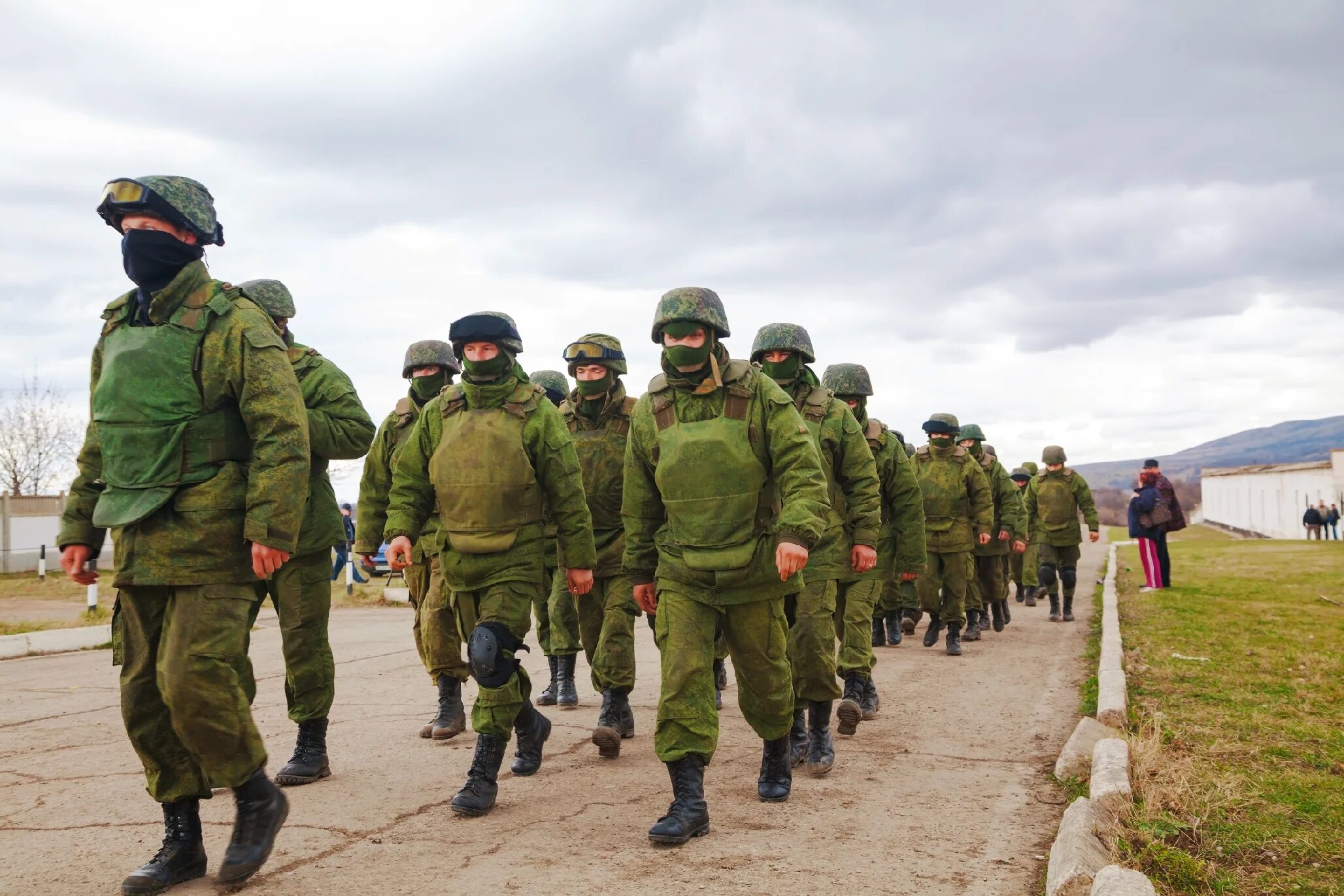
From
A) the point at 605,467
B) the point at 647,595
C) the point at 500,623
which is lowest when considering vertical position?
the point at 500,623

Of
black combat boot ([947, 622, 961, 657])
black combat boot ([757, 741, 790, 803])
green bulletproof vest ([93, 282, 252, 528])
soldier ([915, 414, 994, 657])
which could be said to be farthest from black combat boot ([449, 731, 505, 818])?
black combat boot ([947, 622, 961, 657])

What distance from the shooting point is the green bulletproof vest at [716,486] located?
193 inches

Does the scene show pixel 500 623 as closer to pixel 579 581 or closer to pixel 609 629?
pixel 579 581

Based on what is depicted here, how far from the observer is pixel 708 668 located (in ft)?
15.9

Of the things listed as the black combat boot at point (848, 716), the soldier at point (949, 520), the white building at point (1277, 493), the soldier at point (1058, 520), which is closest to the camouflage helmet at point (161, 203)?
the black combat boot at point (848, 716)

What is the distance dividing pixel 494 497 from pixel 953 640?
7.02 meters

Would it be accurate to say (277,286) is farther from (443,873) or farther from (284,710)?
(443,873)

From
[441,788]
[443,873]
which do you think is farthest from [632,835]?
[441,788]

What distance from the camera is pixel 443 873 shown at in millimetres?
4141

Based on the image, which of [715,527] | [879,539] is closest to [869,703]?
[879,539]

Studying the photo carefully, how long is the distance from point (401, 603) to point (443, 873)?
14473mm

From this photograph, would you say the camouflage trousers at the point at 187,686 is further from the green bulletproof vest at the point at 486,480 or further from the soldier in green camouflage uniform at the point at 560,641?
the soldier in green camouflage uniform at the point at 560,641

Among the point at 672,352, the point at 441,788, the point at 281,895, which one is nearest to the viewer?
the point at 281,895

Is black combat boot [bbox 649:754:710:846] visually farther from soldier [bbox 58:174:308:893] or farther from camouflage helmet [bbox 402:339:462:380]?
camouflage helmet [bbox 402:339:462:380]
